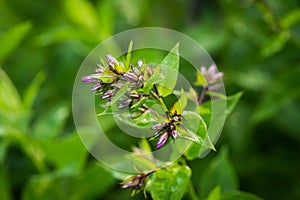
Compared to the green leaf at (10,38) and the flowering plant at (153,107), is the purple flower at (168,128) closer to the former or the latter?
the flowering plant at (153,107)

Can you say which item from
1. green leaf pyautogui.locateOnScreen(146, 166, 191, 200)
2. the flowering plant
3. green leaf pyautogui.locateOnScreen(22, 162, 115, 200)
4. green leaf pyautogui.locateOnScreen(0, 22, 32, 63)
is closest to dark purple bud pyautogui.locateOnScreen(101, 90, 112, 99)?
the flowering plant

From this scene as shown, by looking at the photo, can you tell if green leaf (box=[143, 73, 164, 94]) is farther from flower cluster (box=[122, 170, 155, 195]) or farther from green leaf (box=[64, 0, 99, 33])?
green leaf (box=[64, 0, 99, 33])

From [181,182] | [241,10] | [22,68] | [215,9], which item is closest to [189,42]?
[241,10]

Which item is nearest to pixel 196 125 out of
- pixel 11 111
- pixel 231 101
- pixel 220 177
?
pixel 231 101

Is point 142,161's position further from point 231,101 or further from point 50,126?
point 50,126

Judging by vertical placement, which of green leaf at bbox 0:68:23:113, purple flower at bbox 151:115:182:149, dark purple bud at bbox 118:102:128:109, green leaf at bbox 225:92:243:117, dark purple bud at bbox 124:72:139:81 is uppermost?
dark purple bud at bbox 124:72:139:81

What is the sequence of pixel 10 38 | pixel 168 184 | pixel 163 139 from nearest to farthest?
→ pixel 163 139 < pixel 168 184 < pixel 10 38
